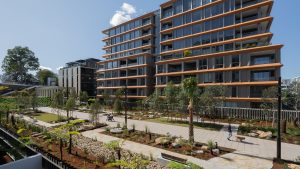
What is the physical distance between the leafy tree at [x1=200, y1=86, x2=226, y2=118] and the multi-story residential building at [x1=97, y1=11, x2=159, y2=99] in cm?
2828

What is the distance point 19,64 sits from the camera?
114m

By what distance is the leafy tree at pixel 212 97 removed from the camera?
32812 mm

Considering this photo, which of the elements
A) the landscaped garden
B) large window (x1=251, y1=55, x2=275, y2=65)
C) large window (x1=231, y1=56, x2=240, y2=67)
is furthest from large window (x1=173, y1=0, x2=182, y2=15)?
the landscaped garden

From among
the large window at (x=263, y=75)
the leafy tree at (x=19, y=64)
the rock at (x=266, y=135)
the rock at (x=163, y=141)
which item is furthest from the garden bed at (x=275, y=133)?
the leafy tree at (x=19, y=64)

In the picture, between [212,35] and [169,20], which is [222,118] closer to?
[212,35]

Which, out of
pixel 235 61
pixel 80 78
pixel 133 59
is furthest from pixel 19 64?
pixel 235 61

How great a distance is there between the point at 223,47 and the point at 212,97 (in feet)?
56.3

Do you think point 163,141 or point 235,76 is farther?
point 235,76

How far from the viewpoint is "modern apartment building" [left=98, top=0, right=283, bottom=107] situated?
38781mm

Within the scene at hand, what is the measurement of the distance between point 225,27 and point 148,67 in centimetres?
2533

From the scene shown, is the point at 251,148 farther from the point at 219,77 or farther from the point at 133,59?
the point at 133,59

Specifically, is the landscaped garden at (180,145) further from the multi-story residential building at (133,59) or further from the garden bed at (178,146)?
the multi-story residential building at (133,59)

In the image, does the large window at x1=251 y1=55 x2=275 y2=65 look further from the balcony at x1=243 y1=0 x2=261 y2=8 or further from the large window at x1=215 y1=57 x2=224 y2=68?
the balcony at x1=243 y1=0 x2=261 y2=8

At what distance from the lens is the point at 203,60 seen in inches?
1864
